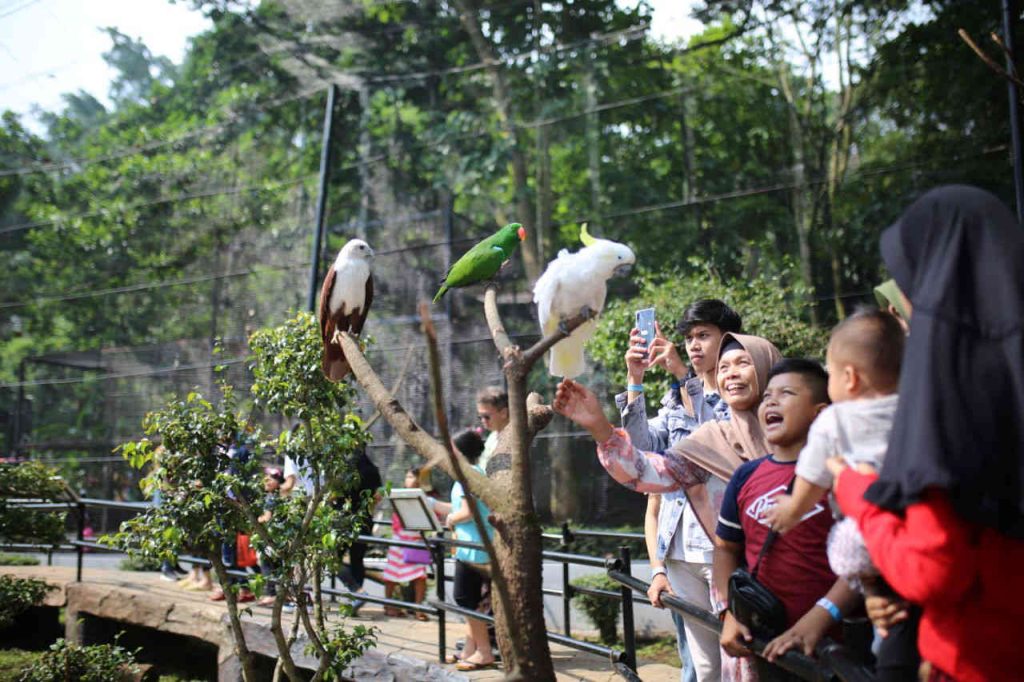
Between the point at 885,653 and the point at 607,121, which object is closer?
the point at 885,653

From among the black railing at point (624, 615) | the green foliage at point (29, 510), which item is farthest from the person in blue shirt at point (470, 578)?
the green foliage at point (29, 510)

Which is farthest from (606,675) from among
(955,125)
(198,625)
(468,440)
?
(955,125)

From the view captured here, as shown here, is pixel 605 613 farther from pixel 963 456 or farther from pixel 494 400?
pixel 963 456

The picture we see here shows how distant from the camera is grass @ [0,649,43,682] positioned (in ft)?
18.1

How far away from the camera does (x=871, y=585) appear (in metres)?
1.61

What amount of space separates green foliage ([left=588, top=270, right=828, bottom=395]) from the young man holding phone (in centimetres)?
402

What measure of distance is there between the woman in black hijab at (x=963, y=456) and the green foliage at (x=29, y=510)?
6.28 meters

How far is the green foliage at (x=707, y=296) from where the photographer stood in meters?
7.28

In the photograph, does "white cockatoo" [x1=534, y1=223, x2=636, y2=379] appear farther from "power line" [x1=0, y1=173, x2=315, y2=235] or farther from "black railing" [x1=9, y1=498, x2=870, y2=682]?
"power line" [x1=0, y1=173, x2=315, y2=235]

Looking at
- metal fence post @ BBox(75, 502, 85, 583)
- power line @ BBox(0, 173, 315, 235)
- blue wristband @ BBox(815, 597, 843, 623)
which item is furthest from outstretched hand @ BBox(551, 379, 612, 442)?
power line @ BBox(0, 173, 315, 235)

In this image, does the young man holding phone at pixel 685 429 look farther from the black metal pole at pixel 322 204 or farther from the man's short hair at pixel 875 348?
the black metal pole at pixel 322 204

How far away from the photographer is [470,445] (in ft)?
17.1

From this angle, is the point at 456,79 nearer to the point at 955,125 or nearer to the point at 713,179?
the point at 713,179

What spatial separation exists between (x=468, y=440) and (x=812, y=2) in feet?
26.0
